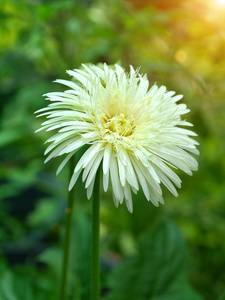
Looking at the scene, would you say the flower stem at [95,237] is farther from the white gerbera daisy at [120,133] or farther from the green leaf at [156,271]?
the green leaf at [156,271]

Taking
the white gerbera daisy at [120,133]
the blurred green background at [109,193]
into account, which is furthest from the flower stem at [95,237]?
the blurred green background at [109,193]

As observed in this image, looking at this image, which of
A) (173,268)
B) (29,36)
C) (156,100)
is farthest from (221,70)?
(156,100)

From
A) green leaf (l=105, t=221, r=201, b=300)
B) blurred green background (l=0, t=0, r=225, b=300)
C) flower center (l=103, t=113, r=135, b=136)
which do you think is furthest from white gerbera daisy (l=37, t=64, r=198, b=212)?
green leaf (l=105, t=221, r=201, b=300)

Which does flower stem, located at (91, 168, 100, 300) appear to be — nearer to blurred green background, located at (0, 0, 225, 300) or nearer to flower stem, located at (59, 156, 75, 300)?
flower stem, located at (59, 156, 75, 300)

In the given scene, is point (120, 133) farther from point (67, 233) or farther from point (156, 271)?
point (156, 271)

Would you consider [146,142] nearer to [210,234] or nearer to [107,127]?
[107,127]

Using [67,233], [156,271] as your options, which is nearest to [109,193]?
[156,271]
